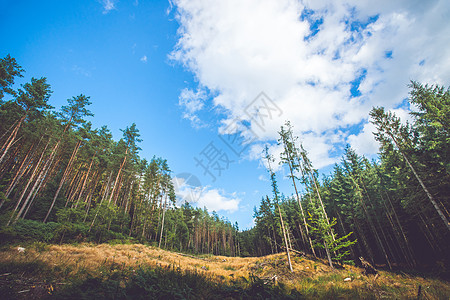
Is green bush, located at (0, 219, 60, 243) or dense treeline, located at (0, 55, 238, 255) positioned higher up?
dense treeline, located at (0, 55, 238, 255)

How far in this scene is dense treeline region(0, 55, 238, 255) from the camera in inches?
624

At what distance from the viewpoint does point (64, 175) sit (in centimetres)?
2119

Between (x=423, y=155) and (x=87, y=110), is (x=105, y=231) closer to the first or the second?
(x=87, y=110)

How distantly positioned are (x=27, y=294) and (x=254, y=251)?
65.0m

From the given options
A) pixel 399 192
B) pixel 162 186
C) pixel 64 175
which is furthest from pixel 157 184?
pixel 399 192

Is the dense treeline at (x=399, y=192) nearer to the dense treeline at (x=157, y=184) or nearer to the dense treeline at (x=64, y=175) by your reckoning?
the dense treeline at (x=157, y=184)

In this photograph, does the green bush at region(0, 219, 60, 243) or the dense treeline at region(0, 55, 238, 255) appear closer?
the green bush at region(0, 219, 60, 243)

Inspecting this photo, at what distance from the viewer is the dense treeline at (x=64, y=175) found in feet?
52.0

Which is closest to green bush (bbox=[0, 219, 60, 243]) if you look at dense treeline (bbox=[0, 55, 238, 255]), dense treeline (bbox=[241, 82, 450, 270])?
dense treeline (bbox=[0, 55, 238, 255])

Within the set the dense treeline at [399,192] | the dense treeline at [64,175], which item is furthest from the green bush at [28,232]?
the dense treeline at [399,192]

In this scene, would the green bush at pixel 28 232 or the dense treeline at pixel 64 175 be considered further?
the dense treeline at pixel 64 175

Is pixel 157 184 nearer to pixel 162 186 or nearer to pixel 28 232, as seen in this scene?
pixel 162 186

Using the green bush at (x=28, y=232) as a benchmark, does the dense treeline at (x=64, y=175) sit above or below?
above

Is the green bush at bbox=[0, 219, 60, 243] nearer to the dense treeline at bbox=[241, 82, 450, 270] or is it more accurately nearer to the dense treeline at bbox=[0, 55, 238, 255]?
the dense treeline at bbox=[0, 55, 238, 255]
